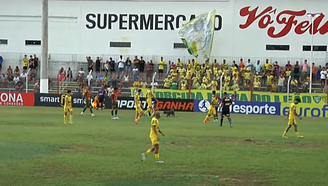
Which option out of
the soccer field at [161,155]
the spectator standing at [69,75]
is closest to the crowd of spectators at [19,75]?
the spectator standing at [69,75]

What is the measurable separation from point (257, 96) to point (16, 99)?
19064mm

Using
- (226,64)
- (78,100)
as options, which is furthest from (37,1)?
(226,64)

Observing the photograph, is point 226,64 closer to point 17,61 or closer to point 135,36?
point 135,36

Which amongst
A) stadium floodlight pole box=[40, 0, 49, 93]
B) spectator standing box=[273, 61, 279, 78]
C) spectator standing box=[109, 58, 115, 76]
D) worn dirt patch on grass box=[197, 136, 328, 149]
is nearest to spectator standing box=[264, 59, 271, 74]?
spectator standing box=[273, 61, 279, 78]

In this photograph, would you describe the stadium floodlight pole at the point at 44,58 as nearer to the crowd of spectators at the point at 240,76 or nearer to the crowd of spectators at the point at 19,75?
the crowd of spectators at the point at 19,75

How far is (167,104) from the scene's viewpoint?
137 ft

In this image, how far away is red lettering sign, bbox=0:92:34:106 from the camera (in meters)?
45.4

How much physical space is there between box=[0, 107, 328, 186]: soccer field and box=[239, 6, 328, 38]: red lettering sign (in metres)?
26.6

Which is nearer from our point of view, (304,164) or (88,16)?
(304,164)

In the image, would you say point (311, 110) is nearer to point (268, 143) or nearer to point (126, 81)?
point (126, 81)

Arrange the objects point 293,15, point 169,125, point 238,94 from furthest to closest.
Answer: point 293,15
point 238,94
point 169,125

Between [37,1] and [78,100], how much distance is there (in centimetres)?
1639

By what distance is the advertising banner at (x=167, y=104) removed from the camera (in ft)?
137

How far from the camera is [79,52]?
55000 mm
